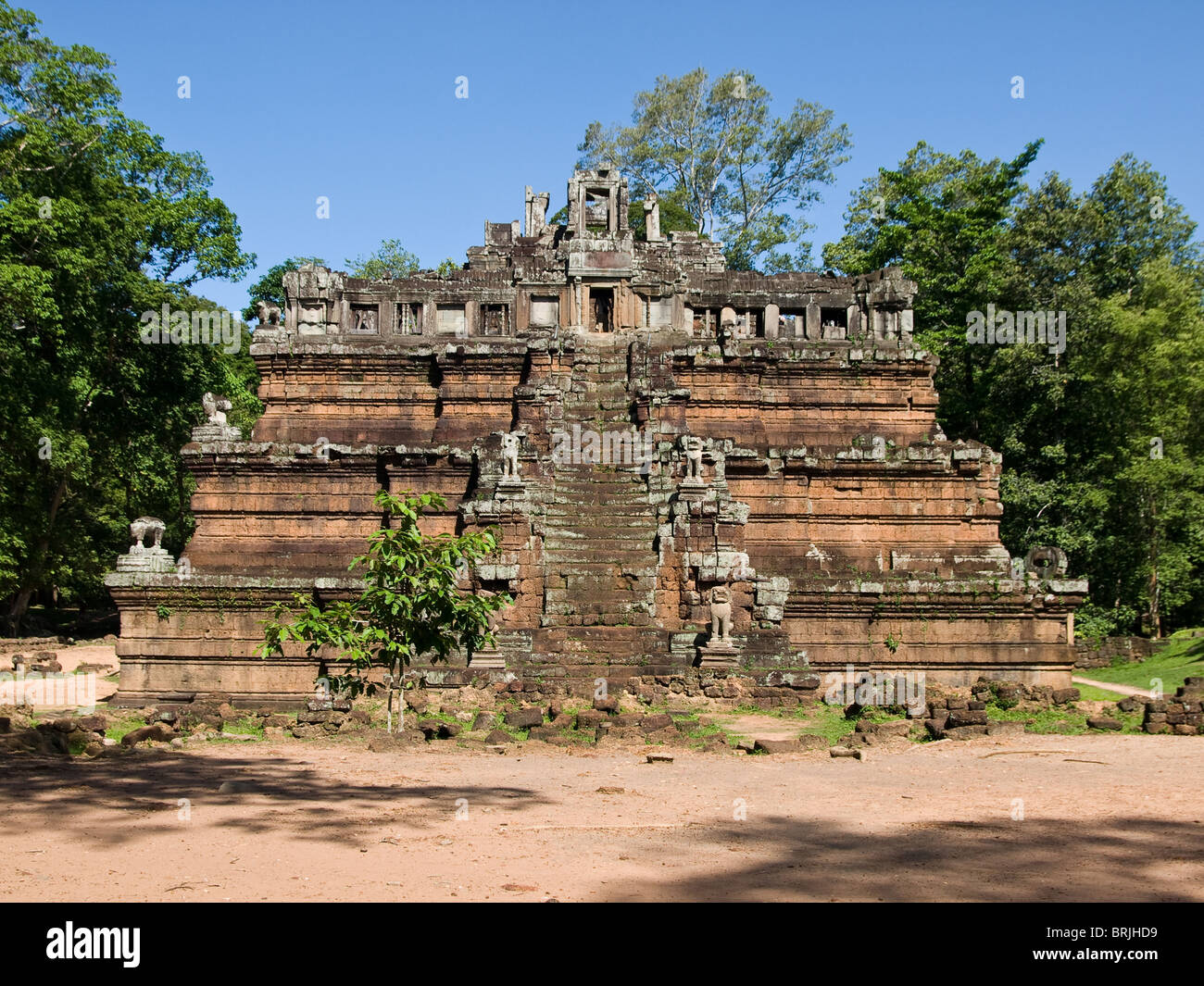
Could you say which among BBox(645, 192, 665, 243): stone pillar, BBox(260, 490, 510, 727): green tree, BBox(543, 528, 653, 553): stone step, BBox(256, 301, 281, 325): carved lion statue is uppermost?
BBox(645, 192, 665, 243): stone pillar

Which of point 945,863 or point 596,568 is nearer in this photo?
point 945,863

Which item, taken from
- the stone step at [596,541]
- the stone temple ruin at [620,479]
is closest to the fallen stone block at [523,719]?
the stone temple ruin at [620,479]

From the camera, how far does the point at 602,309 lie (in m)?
25.1

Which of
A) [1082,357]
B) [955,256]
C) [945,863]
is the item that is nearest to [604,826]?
[945,863]

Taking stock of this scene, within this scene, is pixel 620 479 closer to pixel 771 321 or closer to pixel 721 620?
pixel 721 620

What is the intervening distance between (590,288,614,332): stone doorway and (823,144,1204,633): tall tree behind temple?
1352cm

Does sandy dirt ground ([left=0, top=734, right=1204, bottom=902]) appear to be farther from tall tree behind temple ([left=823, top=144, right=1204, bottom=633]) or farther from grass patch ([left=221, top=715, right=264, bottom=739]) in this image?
tall tree behind temple ([left=823, top=144, right=1204, bottom=633])

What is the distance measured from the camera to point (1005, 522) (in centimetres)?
3212

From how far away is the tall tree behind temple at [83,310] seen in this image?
25.8 metres

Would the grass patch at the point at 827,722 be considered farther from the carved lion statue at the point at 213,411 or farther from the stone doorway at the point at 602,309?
the carved lion statue at the point at 213,411

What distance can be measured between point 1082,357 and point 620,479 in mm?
17074

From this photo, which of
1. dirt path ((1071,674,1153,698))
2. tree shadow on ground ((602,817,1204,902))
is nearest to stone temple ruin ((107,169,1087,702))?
dirt path ((1071,674,1153,698))

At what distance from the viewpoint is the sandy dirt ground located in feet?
23.5
